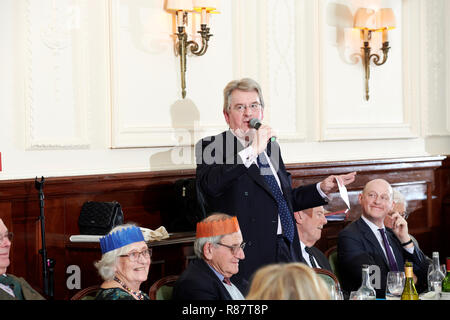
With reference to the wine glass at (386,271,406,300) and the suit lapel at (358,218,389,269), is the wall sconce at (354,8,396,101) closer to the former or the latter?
the suit lapel at (358,218,389,269)

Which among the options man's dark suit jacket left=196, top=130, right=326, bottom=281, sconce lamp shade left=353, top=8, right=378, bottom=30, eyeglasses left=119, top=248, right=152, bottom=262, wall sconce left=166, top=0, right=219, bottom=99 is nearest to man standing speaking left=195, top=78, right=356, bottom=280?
man's dark suit jacket left=196, top=130, right=326, bottom=281

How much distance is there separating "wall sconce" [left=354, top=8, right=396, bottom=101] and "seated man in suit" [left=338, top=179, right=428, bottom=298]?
6.48 feet

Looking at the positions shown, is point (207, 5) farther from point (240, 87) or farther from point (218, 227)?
point (218, 227)

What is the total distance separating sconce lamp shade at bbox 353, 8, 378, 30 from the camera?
611 centimetres

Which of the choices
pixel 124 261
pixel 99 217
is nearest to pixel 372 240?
pixel 99 217

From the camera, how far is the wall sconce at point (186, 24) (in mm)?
4820

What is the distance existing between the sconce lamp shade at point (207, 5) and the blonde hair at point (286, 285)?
10.3 feet

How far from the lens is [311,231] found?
4.27m

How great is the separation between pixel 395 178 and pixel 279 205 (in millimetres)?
2991

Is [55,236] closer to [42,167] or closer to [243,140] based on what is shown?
[42,167]

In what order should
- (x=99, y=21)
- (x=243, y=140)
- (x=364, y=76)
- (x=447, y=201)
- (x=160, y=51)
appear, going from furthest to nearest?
(x=447, y=201) → (x=364, y=76) → (x=160, y=51) → (x=99, y=21) → (x=243, y=140)

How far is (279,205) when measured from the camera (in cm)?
376

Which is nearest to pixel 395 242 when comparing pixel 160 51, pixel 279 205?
pixel 279 205

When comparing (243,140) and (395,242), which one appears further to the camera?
(395,242)
